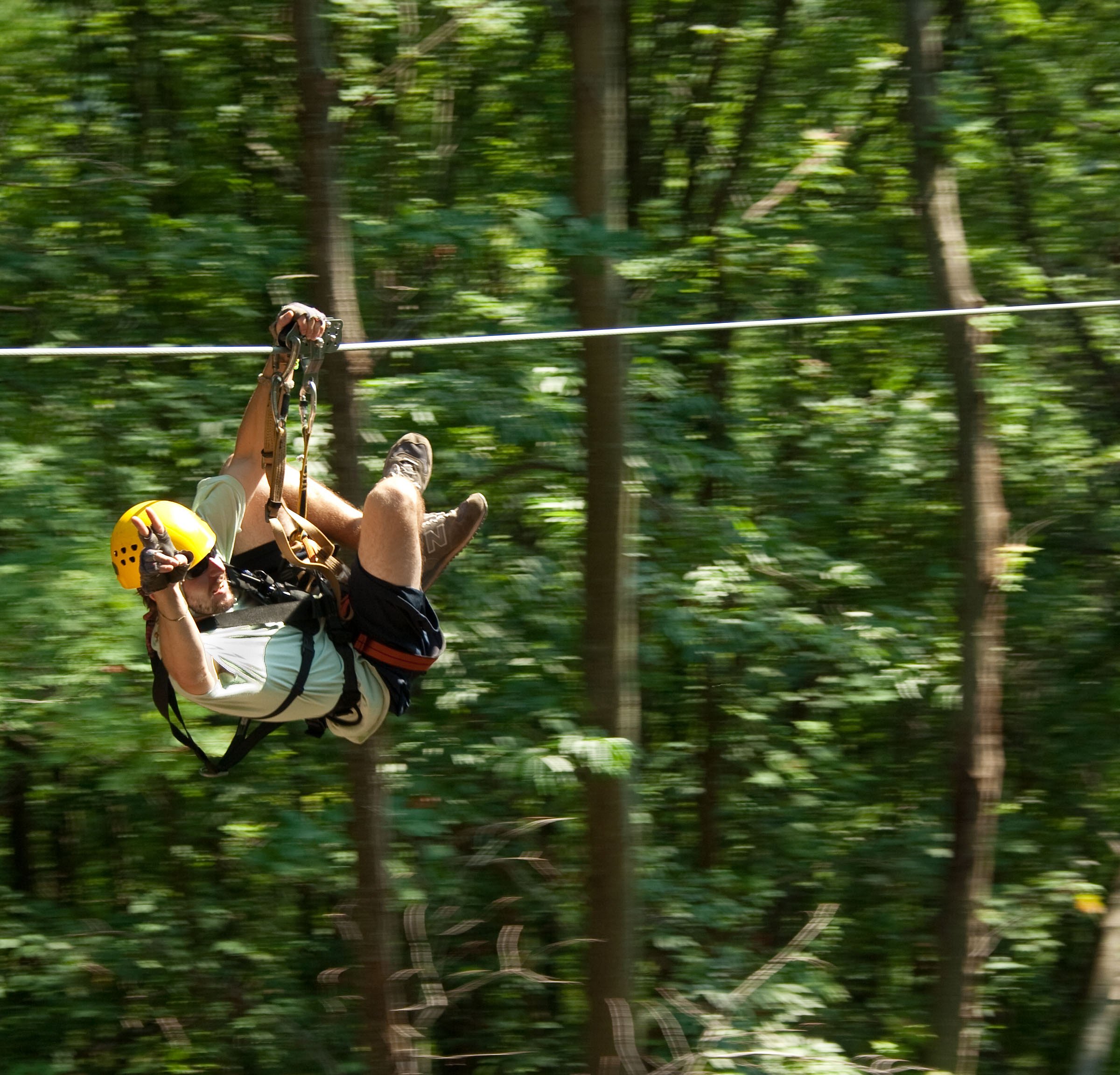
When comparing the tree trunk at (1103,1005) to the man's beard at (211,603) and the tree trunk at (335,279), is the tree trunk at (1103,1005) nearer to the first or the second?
the tree trunk at (335,279)

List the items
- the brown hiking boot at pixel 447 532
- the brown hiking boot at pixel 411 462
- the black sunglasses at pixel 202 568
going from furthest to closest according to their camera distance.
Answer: the brown hiking boot at pixel 447 532 → the brown hiking boot at pixel 411 462 → the black sunglasses at pixel 202 568

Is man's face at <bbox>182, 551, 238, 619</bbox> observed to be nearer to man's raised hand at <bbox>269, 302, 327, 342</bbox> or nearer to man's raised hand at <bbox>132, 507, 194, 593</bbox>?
man's raised hand at <bbox>132, 507, 194, 593</bbox>

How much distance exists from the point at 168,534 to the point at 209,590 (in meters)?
0.33

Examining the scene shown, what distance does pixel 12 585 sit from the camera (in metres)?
5.66

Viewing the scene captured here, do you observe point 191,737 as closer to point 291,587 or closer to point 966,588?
point 291,587

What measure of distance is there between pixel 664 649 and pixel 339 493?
3.15 metres

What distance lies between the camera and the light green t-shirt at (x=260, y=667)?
139 inches

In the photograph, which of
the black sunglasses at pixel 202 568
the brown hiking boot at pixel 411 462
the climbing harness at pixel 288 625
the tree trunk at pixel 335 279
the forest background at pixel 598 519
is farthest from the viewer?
the forest background at pixel 598 519

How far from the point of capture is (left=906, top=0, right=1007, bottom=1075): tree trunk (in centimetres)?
700

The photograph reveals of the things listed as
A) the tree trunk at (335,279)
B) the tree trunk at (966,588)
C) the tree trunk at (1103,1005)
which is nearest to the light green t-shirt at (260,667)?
the tree trunk at (335,279)

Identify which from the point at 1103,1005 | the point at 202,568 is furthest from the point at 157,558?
the point at 1103,1005

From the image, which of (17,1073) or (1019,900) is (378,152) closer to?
(17,1073)

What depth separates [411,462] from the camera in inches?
157

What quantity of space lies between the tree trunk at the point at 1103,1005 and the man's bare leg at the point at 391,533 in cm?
645
